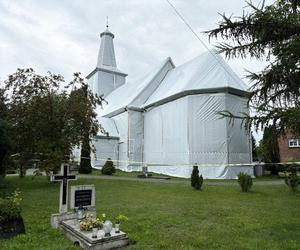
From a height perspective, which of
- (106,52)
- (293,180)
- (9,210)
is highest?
(106,52)

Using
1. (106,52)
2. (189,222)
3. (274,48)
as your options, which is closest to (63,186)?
(189,222)

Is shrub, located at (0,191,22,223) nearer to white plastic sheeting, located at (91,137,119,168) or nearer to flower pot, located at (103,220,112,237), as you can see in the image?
flower pot, located at (103,220,112,237)

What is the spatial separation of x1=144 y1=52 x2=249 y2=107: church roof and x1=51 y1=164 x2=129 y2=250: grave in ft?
53.6

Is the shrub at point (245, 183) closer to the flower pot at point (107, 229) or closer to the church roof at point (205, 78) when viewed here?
the flower pot at point (107, 229)

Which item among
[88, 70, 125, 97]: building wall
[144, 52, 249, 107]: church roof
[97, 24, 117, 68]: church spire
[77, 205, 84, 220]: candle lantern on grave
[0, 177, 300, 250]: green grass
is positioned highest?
[97, 24, 117, 68]: church spire

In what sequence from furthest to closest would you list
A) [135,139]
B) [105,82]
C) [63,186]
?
[105,82] < [135,139] < [63,186]

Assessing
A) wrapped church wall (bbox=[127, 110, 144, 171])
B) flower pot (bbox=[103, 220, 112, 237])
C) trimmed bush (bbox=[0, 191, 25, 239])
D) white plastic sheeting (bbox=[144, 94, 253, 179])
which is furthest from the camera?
wrapped church wall (bbox=[127, 110, 144, 171])

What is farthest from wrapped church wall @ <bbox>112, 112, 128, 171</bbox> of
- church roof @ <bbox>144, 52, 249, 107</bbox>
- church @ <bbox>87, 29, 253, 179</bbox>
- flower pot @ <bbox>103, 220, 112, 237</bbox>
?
flower pot @ <bbox>103, 220, 112, 237</bbox>

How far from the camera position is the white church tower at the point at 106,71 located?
4219cm

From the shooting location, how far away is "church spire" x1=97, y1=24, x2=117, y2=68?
42.5 m

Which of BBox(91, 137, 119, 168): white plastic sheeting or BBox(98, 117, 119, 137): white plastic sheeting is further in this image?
BBox(98, 117, 119, 137): white plastic sheeting

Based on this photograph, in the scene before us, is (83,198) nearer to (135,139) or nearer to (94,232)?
(94,232)

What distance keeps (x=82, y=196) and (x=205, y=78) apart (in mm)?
17836

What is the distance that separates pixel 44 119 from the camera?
14.3 meters
